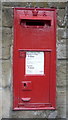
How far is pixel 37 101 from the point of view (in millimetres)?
3541

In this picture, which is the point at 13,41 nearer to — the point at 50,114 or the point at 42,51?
the point at 42,51

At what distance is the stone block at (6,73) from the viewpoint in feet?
11.6

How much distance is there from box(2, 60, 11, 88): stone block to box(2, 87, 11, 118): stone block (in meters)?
0.08

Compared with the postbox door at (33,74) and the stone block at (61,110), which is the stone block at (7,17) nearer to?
the postbox door at (33,74)

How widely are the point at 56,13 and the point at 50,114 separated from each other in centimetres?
134

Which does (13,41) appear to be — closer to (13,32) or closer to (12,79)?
(13,32)

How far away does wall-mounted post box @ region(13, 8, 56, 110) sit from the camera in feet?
11.2

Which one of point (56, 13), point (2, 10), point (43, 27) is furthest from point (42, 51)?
point (2, 10)

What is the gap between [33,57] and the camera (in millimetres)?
3467

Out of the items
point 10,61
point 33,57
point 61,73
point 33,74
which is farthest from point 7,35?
point 61,73

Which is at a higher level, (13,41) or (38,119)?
(13,41)

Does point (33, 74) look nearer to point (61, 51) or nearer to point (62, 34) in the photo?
point (61, 51)

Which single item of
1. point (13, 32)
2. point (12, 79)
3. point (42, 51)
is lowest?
point (12, 79)

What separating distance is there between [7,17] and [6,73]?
735 mm
